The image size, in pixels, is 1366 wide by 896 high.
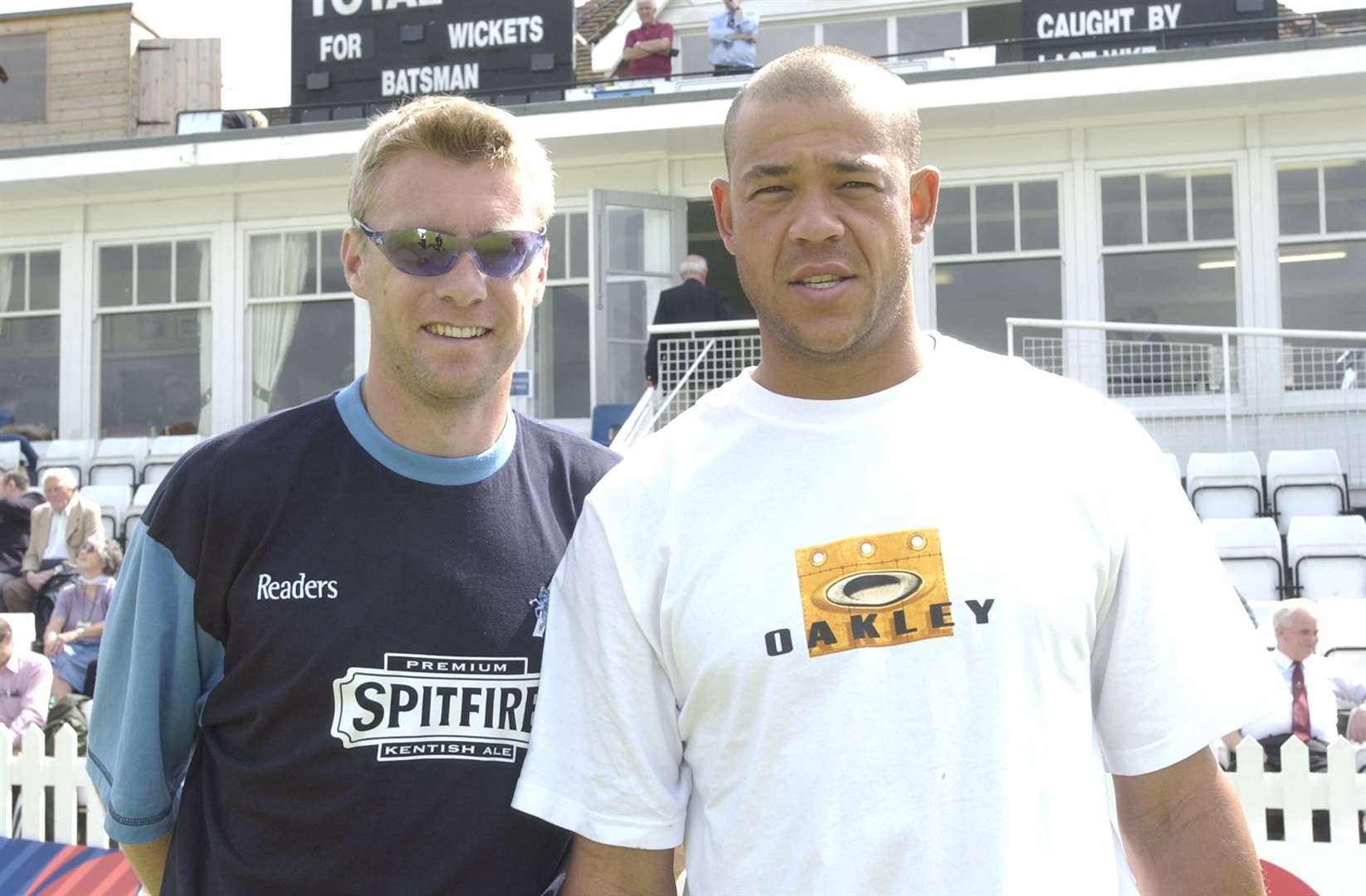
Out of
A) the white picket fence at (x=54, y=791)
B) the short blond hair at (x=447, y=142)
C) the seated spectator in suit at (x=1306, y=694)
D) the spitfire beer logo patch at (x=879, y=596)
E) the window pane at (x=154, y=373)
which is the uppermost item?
the window pane at (x=154, y=373)

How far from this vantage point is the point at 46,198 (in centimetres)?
1425

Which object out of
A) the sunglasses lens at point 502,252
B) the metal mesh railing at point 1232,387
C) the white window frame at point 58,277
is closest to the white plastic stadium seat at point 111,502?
the white window frame at point 58,277

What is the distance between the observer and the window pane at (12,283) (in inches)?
571

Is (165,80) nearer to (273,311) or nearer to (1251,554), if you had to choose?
(273,311)

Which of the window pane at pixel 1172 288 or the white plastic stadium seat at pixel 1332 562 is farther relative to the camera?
the window pane at pixel 1172 288

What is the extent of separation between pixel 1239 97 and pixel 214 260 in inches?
384

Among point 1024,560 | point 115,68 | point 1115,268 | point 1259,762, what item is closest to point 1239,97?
point 1115,268

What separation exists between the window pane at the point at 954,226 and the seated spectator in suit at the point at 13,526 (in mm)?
7836

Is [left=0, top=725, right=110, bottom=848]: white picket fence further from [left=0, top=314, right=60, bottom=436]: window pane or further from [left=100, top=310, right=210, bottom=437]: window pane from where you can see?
[left=0, top=314, right=60, bottom=436]: window pane

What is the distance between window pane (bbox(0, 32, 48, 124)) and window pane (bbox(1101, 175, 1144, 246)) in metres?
13.5

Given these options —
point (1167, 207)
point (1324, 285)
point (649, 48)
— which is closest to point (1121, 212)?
point (1167, 207)

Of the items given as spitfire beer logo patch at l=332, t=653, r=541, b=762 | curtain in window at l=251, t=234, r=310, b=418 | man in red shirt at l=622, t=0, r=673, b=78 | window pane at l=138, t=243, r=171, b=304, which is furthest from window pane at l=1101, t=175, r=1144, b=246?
spitfire beer logo patch at l=332, t=653, r=541, b=762

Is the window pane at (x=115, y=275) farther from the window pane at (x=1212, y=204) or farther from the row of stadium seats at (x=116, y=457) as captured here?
the window pane at (x=1212, y=204)

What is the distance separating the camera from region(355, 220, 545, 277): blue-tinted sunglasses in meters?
2.31
